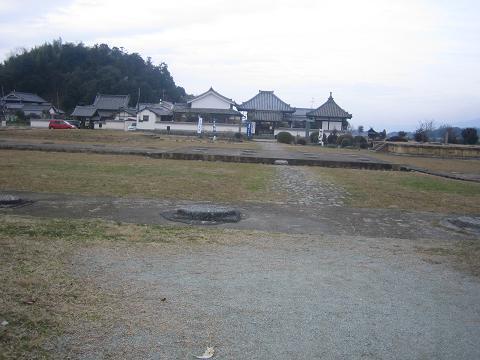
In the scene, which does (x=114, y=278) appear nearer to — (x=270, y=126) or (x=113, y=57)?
(x=270, y=126)

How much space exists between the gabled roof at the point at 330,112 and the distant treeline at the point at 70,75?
148ft

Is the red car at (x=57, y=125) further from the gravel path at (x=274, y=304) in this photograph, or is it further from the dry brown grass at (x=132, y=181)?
the gravel path at (x=274, y=304)

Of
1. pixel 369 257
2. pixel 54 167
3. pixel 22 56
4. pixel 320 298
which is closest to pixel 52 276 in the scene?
pixel 320 298

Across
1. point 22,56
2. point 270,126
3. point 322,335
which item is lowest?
point 322,335

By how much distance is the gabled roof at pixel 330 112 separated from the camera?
49.3 m

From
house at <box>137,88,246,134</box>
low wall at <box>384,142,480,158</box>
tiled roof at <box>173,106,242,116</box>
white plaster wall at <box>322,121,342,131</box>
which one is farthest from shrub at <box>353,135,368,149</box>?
tiled roof at <box>173,106,242,116</box>

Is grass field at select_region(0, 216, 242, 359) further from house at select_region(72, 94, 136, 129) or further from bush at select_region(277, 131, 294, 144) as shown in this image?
house at select_region(72, 94, 136, 129)

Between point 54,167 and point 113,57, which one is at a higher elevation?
point 113,57

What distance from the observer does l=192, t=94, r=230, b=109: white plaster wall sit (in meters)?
55.1

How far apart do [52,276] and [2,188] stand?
5160 millimetres

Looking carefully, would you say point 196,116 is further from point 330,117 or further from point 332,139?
point 332,139

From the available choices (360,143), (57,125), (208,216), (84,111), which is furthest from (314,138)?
(208,216)

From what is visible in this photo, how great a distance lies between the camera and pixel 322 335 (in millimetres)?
2807

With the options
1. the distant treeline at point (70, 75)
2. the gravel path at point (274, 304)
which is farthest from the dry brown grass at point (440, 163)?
the distant treeline at point (70, 75)
